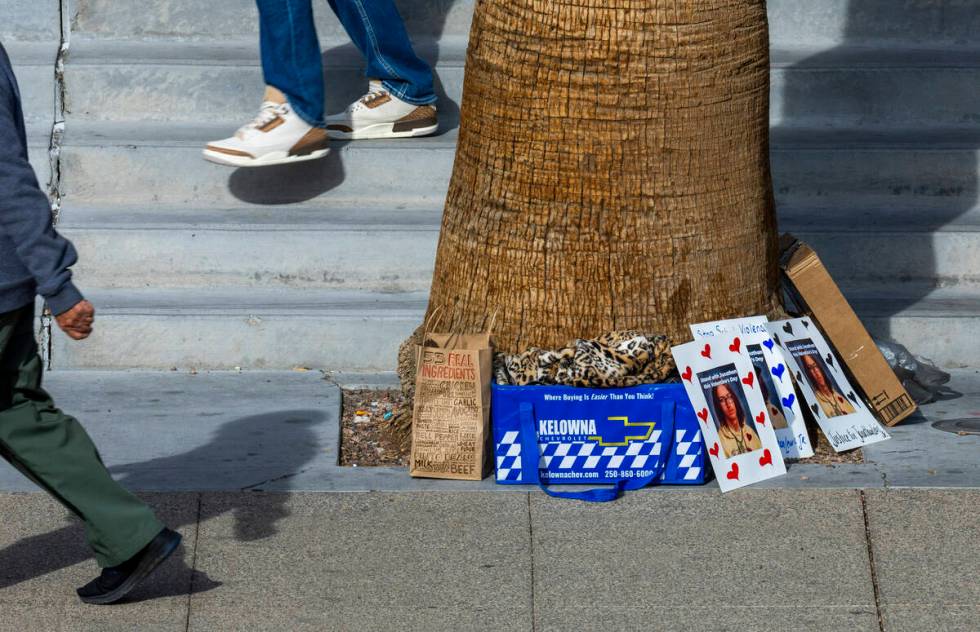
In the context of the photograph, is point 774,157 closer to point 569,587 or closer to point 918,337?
point 918,337

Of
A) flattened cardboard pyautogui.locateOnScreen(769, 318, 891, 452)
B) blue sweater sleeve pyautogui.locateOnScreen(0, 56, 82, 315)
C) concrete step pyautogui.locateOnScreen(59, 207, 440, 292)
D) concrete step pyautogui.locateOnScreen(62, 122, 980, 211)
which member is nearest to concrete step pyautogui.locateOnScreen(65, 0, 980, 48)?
concrete step pyautogui.locateOnScreen(62, 122, 980, 211)

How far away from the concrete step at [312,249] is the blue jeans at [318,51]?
20.7 inches

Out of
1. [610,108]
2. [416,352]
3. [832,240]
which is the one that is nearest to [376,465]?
[416,352]

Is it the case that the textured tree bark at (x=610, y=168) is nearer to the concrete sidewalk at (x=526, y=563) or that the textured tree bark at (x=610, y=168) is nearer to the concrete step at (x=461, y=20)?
the concrete sidewalk at (x=526, y=563)

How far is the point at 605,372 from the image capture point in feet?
16.6

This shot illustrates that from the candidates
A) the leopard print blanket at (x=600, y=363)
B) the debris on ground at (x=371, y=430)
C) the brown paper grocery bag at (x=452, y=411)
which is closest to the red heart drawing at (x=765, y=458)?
the leopard print blanket at (x=600, y=363)

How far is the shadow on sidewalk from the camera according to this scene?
4.55 m

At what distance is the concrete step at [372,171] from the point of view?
21.7ft

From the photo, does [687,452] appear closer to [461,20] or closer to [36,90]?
[461,20]

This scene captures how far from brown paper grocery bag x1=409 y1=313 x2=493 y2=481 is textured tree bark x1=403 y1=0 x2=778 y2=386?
0.28 meters

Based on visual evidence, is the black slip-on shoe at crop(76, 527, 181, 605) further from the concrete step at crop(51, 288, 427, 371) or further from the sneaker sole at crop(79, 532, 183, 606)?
the concrete step at crop(51, 288, 427, 371)

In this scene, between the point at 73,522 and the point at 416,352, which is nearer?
the point at 73,522

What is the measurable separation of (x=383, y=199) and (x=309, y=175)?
361 mm

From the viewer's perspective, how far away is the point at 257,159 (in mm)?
6316
